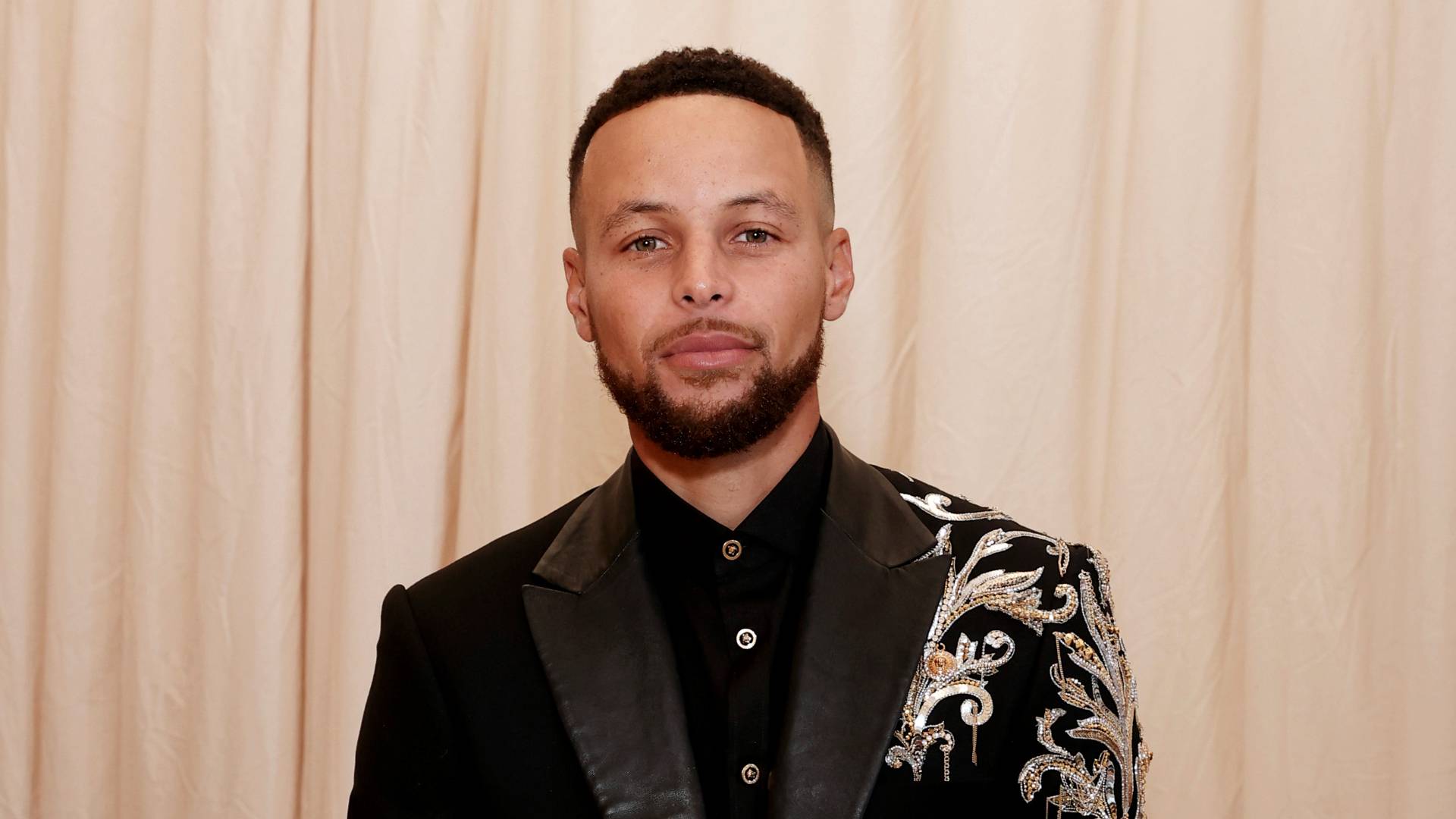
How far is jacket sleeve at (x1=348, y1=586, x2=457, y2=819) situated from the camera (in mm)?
1437

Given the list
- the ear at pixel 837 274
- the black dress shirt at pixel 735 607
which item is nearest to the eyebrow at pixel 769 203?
the ear at pixel 837 274

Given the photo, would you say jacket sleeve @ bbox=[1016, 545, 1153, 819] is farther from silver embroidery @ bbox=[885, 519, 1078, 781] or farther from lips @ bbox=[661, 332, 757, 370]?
lips @ bbox=[661, 332, 757, 370]

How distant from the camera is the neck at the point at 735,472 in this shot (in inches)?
58.5

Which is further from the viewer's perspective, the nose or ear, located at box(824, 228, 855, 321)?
ear, located at box(824, 228, 855, 321)

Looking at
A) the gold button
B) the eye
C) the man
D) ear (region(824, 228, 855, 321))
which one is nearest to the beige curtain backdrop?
ear (region(824, 228, 855, 321))

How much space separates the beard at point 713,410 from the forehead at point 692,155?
0.15m

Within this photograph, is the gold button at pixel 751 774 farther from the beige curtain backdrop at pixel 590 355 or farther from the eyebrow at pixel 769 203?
the beige curtain backdrop at pixel 590 355

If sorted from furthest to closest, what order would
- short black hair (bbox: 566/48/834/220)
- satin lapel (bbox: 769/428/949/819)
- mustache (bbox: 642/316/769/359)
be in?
short black hair (bbox: 566/48/834/220), mustache (bbox: 642/316/769/359), satin lapel (bbox: 769/428/949/819)

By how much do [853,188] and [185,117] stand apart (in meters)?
1.10

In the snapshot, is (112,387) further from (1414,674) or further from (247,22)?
(1414,674)

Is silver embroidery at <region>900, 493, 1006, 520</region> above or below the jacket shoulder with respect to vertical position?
above

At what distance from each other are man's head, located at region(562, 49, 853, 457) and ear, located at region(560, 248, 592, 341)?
0.07 feet

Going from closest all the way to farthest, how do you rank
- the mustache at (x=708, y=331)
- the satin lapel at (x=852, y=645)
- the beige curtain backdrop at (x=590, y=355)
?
the satin lapel at (x=852, y=645) → the mustache at (x=708, y=331) → the beige curtain backdrop at (x=590, y=355)

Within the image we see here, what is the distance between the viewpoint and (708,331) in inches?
55.4
